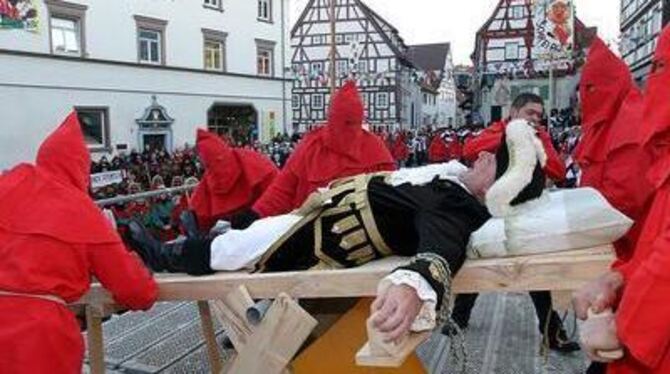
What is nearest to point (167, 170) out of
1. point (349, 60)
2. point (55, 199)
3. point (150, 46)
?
point (150, 46)

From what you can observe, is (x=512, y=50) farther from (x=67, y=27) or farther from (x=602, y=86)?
(x=602, y=86)

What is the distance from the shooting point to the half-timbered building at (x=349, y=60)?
154 ft

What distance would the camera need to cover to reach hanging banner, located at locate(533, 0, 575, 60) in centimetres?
1008

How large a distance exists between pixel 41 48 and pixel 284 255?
63.3 feet

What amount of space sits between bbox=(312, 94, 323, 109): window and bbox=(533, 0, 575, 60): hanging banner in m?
36.2

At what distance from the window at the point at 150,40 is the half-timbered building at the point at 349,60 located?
22.8m

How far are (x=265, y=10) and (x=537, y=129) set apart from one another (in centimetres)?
2689

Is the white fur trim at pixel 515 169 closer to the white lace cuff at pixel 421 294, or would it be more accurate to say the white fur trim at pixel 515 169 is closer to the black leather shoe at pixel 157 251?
the white lace cuff at pixel 421 294

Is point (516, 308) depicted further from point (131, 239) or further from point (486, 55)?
point (486, 55)

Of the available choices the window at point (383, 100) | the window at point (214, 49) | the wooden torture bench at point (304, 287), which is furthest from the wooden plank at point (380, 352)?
the window at point (383, 100)

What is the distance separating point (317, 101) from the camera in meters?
46.7

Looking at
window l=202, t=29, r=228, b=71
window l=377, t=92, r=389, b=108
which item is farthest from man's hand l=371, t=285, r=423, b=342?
window l=377, t=92, r=389, b=108

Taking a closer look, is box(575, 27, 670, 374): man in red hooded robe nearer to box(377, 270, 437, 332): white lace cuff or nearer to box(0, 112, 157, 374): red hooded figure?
box(377, 270, 437, 332): white lace cuff

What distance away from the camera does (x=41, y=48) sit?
19719 mm
